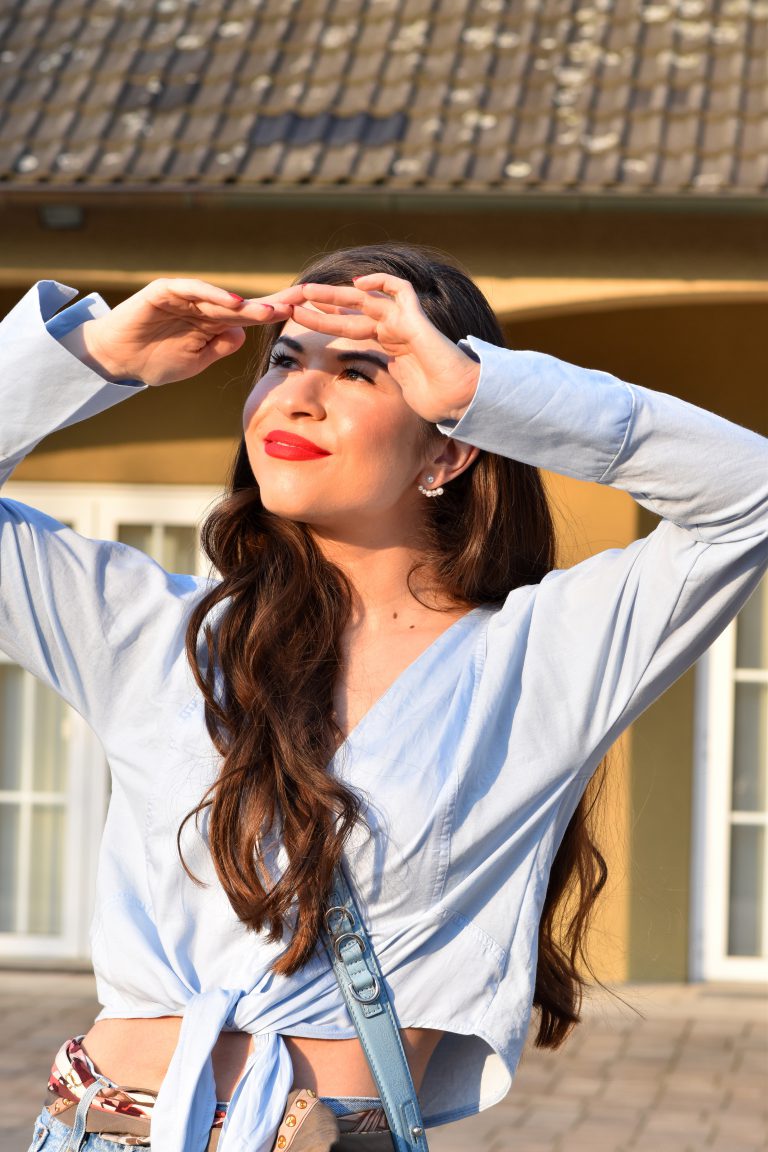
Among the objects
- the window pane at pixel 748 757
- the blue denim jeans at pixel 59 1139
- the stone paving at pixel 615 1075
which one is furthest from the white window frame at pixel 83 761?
the blue denim jeans at pixel 59 1139

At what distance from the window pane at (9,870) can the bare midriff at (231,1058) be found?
5.77 metres

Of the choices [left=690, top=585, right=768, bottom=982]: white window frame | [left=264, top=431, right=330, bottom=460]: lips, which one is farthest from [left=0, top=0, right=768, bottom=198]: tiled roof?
[left=264, top=431, right=330, bottom=460]: lips

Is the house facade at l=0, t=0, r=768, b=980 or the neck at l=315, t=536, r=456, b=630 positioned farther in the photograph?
the house facade at l=0, t=0, r=768, b=980

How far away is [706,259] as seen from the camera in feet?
20.2

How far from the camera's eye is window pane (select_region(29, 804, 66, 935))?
294 inches

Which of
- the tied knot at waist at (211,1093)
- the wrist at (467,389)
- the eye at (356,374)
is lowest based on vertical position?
the tied knot at waist at (211,1093)

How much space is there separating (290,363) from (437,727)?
0.52 m

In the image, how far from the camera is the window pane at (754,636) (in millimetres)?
7129

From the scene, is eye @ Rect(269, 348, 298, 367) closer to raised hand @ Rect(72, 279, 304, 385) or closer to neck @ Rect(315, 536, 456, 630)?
raised hand @ Rect(72, 279, 304, 385)

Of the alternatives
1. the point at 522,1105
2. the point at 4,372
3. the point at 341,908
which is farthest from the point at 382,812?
the point at 522,1105

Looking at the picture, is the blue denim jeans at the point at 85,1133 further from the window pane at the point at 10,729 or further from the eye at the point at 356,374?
the window pane at the point at 10,729

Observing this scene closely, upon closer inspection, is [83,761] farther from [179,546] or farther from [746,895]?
[746,895]

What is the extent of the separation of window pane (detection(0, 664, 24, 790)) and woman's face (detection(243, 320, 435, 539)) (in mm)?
5594

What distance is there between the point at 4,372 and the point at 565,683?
778 mm
